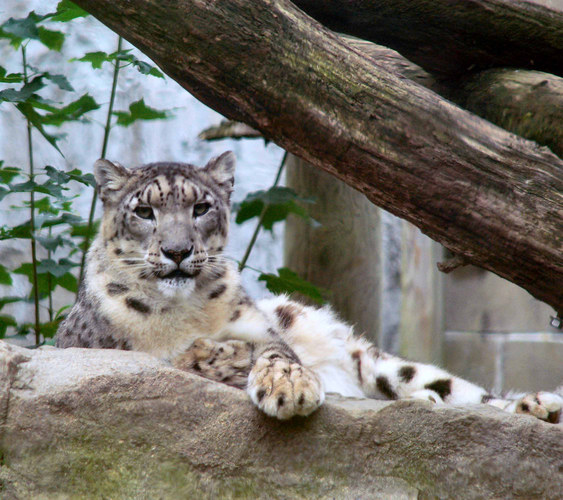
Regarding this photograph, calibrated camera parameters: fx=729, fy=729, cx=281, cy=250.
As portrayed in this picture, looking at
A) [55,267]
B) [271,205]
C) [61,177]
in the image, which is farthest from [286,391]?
[271,205]

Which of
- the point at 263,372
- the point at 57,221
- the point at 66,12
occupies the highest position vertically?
the point at 66,12

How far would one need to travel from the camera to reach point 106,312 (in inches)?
116

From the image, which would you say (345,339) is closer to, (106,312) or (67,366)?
(106,312)

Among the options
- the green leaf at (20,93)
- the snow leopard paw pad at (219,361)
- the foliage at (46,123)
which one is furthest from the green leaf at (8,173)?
the snow leopard paw pad at (219,361)

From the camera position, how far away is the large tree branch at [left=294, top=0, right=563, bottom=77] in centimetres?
301

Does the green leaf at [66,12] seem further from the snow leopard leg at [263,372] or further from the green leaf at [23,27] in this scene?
the snow leopard leg at [263,372]

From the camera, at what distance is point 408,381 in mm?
3480

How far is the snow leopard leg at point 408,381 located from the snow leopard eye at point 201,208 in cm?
108

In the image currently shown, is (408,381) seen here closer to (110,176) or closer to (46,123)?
(110,176)

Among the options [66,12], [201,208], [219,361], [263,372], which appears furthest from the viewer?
[66,12]

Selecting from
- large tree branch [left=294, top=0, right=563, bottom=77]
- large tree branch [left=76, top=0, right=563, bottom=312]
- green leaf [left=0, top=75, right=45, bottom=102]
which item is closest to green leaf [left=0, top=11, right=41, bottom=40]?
green leaf [left=0, top=75, right=45, bottom=102]

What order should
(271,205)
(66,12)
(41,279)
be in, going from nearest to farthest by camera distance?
(66,12) < (41,279) < (271,205)

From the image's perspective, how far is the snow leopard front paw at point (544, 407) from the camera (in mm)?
2572

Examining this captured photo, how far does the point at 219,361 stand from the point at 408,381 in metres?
1.14
